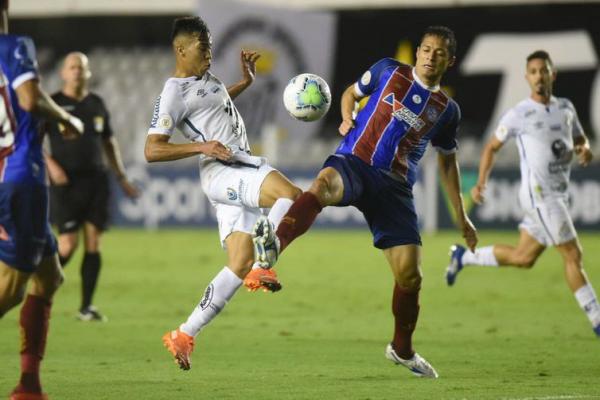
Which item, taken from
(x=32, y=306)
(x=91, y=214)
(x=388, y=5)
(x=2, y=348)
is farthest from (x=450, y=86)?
(x=32, y=306)

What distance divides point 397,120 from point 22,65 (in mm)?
2792

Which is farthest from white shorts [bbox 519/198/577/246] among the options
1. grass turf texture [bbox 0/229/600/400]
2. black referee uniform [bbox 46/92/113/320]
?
black referee uniform [bbox 46/92/113/320]

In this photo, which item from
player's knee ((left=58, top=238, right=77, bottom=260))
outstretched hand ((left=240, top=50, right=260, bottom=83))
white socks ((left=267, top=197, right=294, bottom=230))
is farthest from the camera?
player's knee ((left=58, top=238, right=77, bottom=260))

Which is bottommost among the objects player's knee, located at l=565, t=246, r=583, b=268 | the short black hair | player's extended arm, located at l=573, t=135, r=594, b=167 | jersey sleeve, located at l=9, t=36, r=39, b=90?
player's knee, located at l=565, t=246, r=583, b=268

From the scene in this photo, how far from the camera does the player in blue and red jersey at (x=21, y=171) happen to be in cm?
600

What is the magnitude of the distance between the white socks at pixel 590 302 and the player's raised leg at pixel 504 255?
963 millimetres

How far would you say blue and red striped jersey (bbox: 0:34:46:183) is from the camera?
605 cm

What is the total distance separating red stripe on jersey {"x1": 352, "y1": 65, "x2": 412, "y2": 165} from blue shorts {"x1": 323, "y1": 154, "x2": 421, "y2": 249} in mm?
75

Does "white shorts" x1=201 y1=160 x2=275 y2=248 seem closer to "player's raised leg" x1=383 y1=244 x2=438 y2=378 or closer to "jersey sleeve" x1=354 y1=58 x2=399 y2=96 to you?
"jersey sleeve" x1=354 y1=58 x2=399 y2=96

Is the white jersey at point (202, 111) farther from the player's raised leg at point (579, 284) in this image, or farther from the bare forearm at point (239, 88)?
the player's raised leg at point (579, 284)

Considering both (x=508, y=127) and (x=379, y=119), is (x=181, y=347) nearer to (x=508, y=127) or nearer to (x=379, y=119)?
(x=379, y=119)

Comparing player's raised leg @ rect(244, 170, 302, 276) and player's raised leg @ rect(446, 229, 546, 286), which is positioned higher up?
player's raised leg @ rect(244, 170, 302, 276)

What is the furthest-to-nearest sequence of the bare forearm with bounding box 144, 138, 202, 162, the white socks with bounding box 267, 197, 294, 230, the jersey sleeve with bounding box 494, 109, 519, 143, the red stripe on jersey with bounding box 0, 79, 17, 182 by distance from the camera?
the jersey sleeve with bounding box 494, 109, 519, 143 → the bare forearm with bounding box 144, 138, 202, 162 → the white socks with bounding box 267, 197, 294, 230 → the red stripe on jersey with bounding box 0, 79, 17, 182

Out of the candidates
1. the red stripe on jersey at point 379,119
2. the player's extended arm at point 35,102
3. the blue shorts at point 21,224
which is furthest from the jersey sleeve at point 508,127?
the player's extended arm at point 35,102
